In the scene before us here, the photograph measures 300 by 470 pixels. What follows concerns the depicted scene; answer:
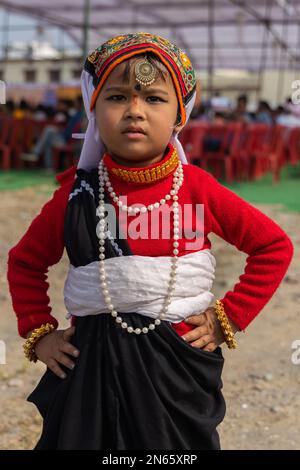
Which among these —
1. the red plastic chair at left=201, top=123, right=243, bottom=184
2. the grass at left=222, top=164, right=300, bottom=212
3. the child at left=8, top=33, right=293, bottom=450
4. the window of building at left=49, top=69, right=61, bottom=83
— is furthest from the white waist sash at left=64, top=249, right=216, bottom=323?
the window of building at left=49, top=69, right=61, bottom=83

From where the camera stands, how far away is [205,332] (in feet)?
5.29

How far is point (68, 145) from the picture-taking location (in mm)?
9961

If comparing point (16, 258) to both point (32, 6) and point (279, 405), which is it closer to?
point (279, 405)

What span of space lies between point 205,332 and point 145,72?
666 mm

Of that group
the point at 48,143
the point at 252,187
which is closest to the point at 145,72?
the point at 252,187

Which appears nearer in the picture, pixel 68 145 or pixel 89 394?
pixel 89 394

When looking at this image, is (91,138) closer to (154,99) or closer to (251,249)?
(154,99)

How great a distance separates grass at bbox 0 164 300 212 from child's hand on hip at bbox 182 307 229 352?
5943mm

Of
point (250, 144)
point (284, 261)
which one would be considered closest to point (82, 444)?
point (284, 261)

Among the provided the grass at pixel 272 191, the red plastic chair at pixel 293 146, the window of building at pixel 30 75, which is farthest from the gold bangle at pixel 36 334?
the window of building at pixel 30 75

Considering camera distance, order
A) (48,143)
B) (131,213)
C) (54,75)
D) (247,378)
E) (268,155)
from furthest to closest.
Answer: (54,75)
(268,155)
(48,143)
(247,378)
(131,213)
